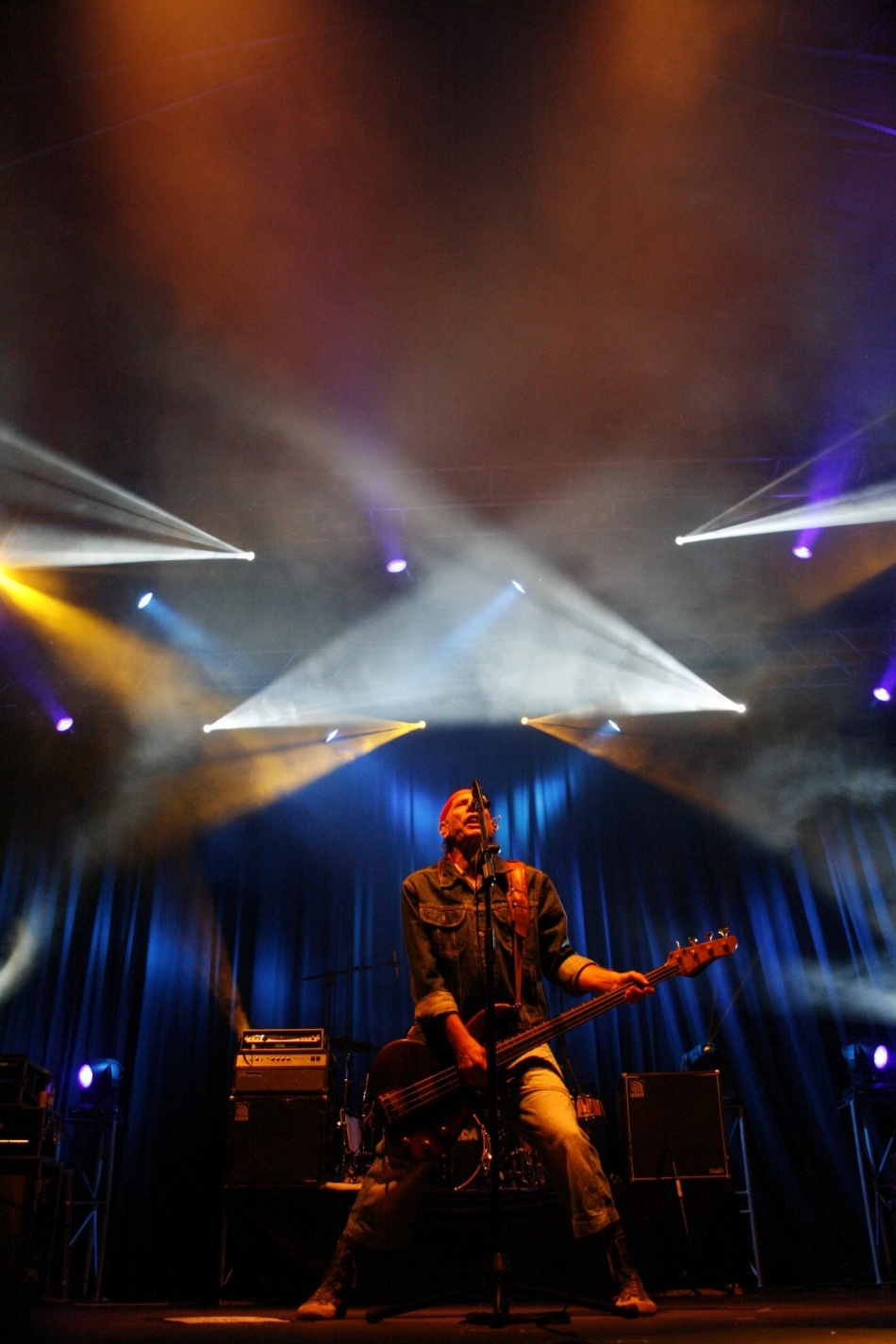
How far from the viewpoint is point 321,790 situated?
9625 millimetres

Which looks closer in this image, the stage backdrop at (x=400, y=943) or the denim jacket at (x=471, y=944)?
the denim jacket at (x=471, y=944)

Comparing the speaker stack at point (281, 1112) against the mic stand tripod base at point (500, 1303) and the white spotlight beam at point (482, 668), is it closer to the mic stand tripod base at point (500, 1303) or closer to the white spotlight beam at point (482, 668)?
the mic stand tripod base at point (500, 1303)

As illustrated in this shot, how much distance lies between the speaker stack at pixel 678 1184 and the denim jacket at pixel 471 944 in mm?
2445

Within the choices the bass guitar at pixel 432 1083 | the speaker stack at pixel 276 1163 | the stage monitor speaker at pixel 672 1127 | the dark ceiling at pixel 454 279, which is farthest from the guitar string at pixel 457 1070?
the dark ceiling at pixel 454 279

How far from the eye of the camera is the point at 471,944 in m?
3.78

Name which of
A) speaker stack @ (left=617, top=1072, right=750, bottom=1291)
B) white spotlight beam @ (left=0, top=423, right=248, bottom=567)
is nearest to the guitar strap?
speaker stack @ (left=617, top=1072, right=750, bottom=1291)

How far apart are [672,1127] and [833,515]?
456 centimetres

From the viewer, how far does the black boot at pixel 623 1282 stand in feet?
10.4

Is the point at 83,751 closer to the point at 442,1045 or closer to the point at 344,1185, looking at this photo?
the point at 344,1185

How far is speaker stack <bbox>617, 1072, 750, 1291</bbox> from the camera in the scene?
541 cm

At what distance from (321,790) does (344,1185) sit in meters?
4.46

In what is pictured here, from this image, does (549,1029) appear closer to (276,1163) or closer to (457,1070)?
(457,1070)

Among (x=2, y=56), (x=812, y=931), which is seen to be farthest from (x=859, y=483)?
(x=2, y=56)

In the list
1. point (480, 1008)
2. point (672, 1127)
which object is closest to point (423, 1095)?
point (480, 1008)
